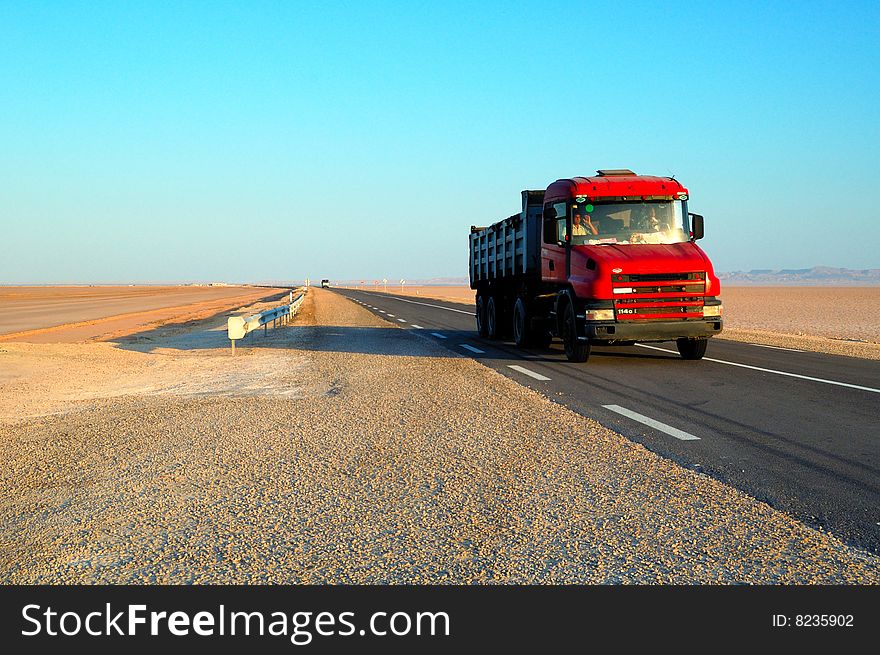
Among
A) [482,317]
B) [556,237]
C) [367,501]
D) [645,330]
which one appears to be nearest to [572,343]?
[645,330]

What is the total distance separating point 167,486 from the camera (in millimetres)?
4980

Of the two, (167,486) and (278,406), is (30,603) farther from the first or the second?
(278,406)

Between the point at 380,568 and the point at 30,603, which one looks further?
the point at 380,568

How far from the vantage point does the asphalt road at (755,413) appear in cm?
468

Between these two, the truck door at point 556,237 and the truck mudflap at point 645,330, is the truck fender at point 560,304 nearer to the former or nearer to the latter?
the truck door at point 556,237

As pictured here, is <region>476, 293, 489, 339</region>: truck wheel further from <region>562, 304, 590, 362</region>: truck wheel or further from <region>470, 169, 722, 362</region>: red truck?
<region>562, 304, 590, 362</region>: truck wheel

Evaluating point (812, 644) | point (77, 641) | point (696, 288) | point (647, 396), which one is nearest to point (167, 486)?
point (77, 641)

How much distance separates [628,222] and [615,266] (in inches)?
58.6

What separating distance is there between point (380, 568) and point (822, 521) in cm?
247

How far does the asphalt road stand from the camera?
15.3 feet

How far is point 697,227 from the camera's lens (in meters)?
12.8

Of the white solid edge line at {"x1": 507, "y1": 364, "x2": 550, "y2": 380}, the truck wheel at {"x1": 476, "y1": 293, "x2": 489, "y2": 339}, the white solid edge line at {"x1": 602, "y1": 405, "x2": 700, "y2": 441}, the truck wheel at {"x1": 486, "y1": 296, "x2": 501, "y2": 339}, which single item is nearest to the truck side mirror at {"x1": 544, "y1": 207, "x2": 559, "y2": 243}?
the white solid edge line at {"x1": 507, "y1": 364, "x2": 550, "y2": 380}

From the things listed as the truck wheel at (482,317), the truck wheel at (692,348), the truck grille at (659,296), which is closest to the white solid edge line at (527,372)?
the truck grille at (659,296)

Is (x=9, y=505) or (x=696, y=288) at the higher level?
(x=696, y=288)
